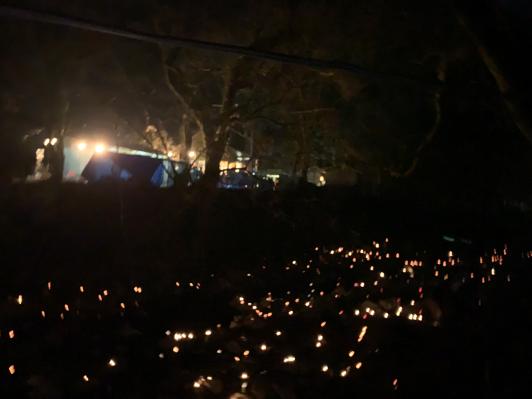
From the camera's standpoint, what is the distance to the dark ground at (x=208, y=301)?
3756 mm

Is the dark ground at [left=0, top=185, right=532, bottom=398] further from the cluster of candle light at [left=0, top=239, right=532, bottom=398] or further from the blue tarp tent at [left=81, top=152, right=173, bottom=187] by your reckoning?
the blue tarp tent at [left=81, top=152, right=173, bottom=187]

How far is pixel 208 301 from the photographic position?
6.52 m

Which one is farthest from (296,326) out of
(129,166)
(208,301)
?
(129,166)

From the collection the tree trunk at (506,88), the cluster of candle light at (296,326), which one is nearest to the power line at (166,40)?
the tree trunk at (506,88)

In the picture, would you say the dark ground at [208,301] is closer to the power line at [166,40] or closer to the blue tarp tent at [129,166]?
the power line at [166,40]

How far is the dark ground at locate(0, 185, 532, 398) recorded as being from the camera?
12.3 feet

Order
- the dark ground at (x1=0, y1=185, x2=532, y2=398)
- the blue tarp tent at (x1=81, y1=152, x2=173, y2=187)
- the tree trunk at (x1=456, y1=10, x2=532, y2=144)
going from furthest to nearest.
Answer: the blue tarp tent at (x1=81, y1=152, x2=173, y2=187), the tree trunk at (x1=456, y1=10, x2=532, y2=144), the dark ground at (x1=0, y1=185, x2=532, y2=398)

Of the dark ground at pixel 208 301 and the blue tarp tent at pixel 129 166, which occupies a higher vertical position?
the blue tarp tent at pixel 129 166

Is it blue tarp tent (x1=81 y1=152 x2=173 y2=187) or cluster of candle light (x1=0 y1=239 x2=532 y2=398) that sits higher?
blue tarp tent (x1=81 y1=152 x2=173 y2=187)

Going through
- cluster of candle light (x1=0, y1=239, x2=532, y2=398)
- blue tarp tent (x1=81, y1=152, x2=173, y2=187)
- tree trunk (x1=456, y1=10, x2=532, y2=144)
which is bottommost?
cluster of candle light (x1=0, y1=239, x2=532, y2=398)

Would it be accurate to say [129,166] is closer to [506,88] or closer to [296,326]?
[296,326]

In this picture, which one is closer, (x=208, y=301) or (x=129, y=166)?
(x=208, y=301)

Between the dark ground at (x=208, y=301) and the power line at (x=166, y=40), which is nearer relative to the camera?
the dark ground at (x=208, y=301)

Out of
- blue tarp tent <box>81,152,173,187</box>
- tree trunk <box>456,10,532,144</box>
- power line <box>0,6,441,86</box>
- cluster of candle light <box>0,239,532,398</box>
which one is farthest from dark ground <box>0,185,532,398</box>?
blue tarp tent <box>81,152,173,187</box>
